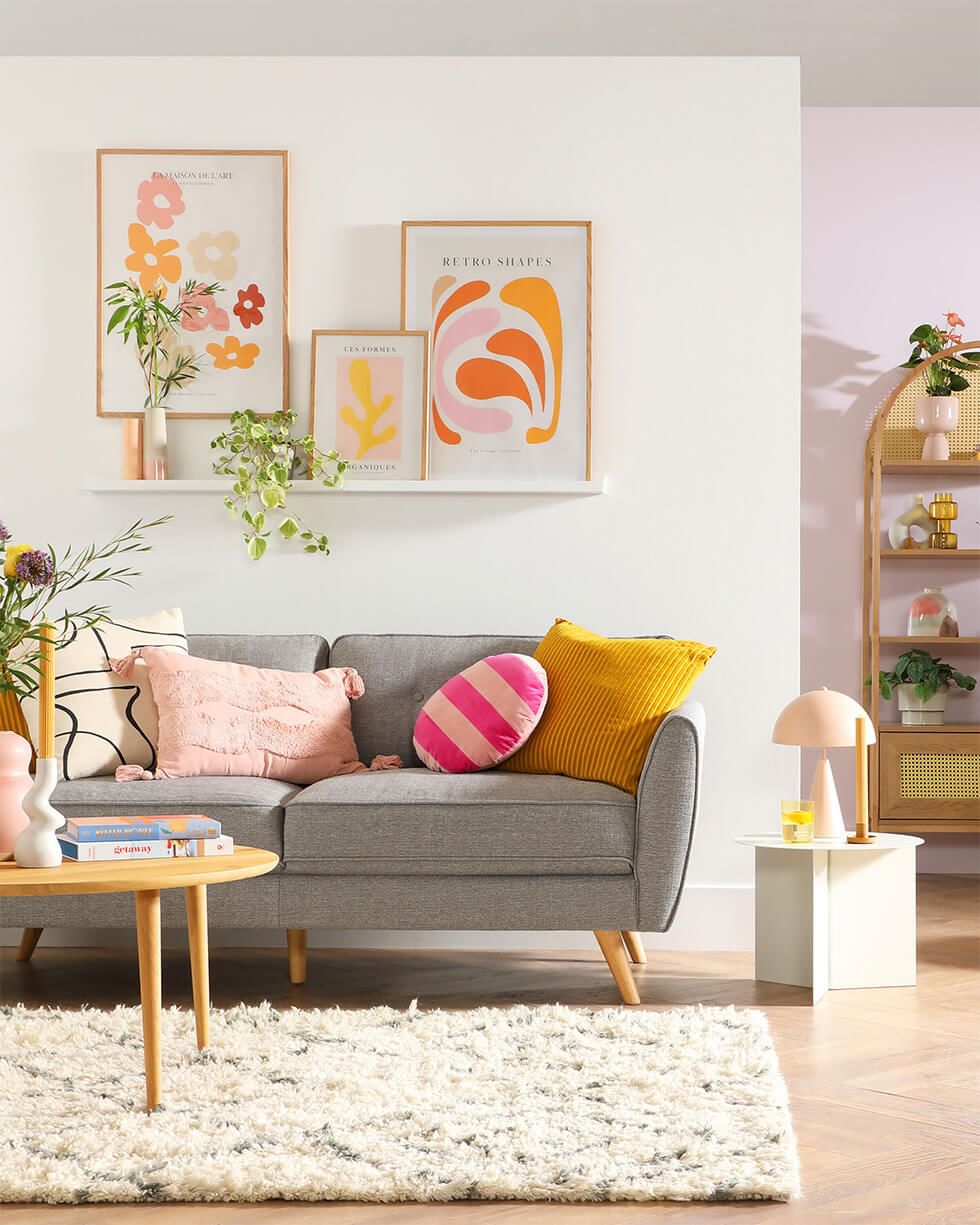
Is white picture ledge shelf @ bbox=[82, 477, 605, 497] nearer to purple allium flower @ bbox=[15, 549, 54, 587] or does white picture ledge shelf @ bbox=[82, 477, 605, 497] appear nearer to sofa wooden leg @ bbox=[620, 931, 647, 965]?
sofa wooden leg @ bbox=[620, 931, 647, 965]

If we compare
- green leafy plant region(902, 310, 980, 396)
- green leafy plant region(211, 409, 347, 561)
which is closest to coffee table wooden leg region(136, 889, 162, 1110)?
green leafy plant region(211, 409, 347, 561)

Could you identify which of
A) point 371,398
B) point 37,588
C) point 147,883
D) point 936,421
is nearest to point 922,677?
point 936,421

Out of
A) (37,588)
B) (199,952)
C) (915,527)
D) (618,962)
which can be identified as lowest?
(618,962)

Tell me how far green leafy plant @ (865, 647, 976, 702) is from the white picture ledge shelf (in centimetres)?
167

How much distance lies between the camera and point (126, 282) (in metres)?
3.95

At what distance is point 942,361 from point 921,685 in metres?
1.21

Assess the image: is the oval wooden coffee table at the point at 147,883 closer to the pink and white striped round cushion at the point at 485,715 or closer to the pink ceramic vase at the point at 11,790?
the pink ceramic vase at the point at 11,790

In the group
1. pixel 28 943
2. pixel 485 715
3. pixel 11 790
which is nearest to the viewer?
pixel 11 790

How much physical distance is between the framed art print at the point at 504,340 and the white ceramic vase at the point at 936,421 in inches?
66.4

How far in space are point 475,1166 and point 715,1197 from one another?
35cm

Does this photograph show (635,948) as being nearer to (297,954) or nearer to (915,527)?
(297,954)

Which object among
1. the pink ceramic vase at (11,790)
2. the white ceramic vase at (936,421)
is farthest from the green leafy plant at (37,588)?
the white ceramic vase at (936,421)

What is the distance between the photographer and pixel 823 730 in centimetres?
330

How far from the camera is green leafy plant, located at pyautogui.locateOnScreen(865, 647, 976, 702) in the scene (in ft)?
16.2
